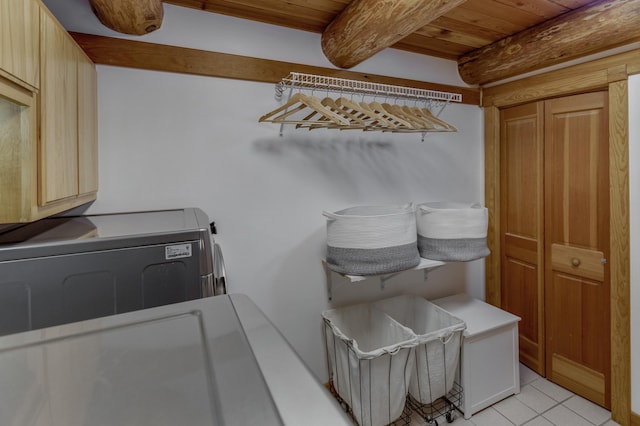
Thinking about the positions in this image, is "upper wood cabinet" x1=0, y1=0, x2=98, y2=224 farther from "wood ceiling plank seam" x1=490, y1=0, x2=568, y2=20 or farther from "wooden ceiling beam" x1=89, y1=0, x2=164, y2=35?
"wood ceiling plank seam" x1=490, y1=0, x2=568, y2=20

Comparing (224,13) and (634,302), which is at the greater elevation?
(224,13)

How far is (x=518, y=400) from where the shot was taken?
83.6 inches

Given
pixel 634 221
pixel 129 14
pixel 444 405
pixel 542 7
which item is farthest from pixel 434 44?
pixel 444 405

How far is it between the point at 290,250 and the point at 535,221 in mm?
1854

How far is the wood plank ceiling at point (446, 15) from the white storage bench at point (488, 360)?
76.3 inches

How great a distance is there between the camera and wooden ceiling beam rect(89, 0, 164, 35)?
136cm

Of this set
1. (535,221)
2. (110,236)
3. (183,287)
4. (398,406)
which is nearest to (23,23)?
(110,236)

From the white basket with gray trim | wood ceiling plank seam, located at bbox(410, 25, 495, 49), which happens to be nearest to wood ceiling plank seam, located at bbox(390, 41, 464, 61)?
wood ceiling plank seam, located at bbox(410, 25, 495, 49)

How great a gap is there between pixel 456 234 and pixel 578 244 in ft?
3.02

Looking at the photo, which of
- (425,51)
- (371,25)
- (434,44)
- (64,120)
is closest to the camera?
(64,120)

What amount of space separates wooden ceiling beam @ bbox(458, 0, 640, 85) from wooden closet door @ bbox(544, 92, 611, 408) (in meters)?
0.30

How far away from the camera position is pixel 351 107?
1.75 metres

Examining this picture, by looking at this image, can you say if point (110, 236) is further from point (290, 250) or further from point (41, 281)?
point (290, 250)

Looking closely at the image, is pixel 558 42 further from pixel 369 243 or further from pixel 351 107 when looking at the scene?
pixel 369 243
